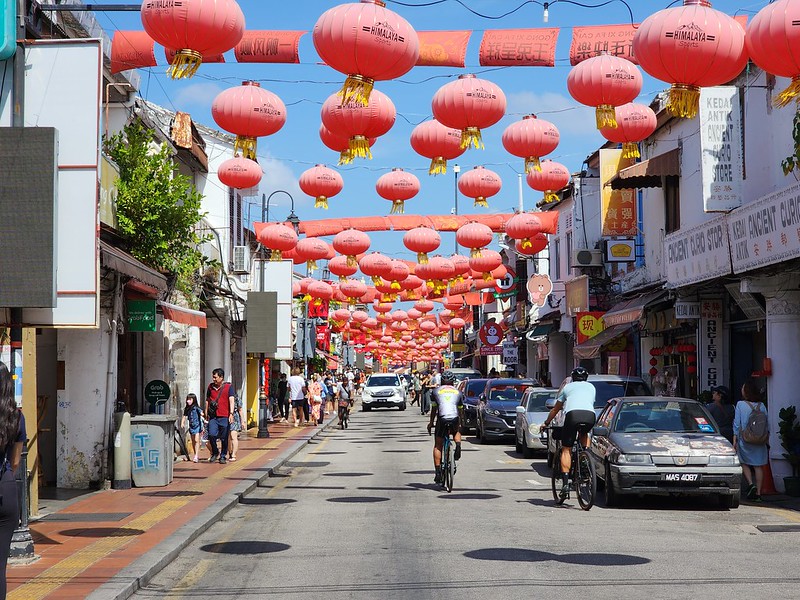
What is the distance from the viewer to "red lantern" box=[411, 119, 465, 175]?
1548cm

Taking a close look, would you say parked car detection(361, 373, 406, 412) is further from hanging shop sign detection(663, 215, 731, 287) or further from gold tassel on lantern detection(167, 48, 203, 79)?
gold tassel on lantern detection(167, 48, 203, 79)

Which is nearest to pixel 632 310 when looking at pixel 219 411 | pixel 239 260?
pixel 219 411

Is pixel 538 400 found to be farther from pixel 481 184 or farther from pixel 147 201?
pixel 147 201

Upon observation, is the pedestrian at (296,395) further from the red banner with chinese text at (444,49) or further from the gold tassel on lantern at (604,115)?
the gold tassel on lantern at (604,115)

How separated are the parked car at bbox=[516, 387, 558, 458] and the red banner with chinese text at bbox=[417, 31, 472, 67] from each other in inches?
489

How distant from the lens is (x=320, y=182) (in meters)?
18.4

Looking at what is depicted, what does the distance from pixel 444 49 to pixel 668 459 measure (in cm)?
629

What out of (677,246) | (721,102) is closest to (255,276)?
(677,246)

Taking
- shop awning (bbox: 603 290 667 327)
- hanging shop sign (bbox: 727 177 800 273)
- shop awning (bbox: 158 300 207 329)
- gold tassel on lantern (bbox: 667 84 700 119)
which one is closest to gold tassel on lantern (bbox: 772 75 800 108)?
gold tassel on lantern (bbox: 667 84 700 119)

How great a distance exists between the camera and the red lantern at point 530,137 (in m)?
15.5

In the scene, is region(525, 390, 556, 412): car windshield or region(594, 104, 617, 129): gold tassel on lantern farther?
region(525, 390, 556, 412): car windshield

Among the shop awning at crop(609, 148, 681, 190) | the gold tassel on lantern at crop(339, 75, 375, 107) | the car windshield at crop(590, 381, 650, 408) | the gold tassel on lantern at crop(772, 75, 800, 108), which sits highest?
the shop awning at crop(609, 148, 681, 190)

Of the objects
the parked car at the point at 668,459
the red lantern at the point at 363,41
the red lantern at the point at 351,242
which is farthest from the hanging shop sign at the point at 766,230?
the red lantern at the point at 351,242

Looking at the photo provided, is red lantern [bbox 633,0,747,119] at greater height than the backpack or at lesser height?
greater
